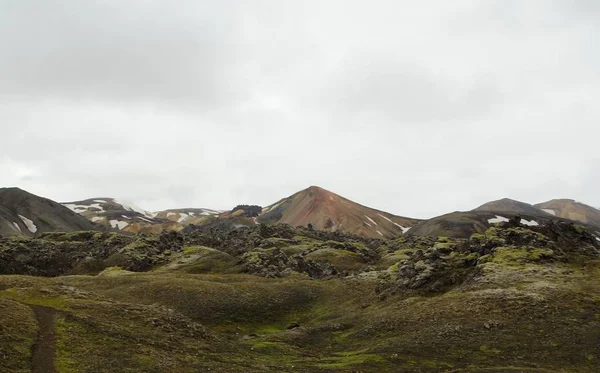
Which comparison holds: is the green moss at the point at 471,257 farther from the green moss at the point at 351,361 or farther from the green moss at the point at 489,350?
the green moss at the point at 351,361

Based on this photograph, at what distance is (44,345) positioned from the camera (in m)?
37.8

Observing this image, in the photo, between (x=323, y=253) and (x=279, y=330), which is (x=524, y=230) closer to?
(x=279, y=330)

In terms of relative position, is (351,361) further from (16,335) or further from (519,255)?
(519,255)

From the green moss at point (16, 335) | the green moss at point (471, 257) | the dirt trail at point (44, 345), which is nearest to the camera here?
the green moss at point (16, 335)

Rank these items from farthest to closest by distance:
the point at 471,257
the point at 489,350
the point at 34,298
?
the point at 471,257, the point at 34,298, the point at 489,350

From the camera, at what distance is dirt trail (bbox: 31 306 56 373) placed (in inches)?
1316

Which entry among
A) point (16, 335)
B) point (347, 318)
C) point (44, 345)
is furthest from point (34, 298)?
point (347, 318)

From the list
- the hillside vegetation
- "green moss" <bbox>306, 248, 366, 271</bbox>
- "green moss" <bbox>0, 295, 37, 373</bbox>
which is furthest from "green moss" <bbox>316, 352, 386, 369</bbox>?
"green moss" <bbox>306, 248, 366, 271</bbox>

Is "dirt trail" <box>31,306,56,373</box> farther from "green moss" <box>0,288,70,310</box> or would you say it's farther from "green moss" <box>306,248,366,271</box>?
"green moss" <box>306,248,366,271</box>

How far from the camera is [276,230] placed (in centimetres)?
19425

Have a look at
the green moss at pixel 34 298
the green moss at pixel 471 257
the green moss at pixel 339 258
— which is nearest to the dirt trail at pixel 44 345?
the green moss at pixel 34 298

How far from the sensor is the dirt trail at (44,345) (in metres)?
33.4

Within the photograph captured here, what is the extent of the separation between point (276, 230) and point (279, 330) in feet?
429

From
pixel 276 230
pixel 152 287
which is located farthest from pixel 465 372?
pixel 276 230
